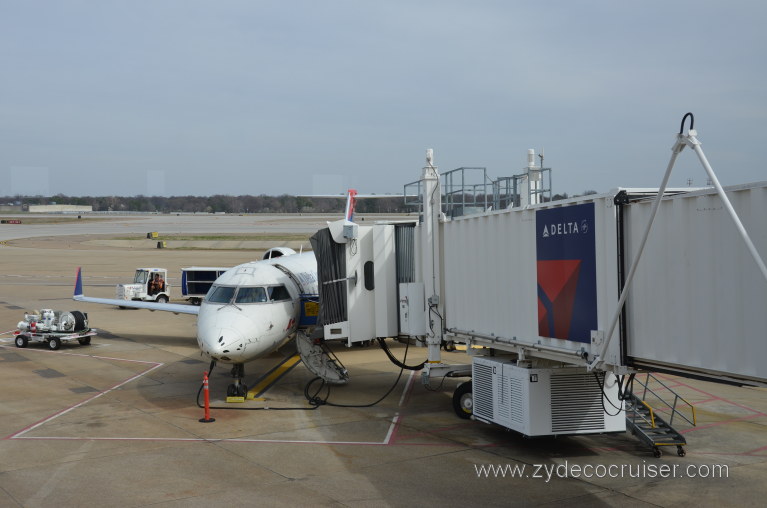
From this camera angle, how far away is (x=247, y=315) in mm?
20266

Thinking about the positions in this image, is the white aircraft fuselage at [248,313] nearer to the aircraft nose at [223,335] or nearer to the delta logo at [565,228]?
the aircraft nose at [223,335]

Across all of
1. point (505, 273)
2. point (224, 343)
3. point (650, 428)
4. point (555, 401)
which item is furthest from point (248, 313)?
point (650, 428)

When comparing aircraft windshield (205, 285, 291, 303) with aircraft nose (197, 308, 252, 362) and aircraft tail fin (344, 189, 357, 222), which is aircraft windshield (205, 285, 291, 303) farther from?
aircraft tail fin (344, 189, 357, 222)

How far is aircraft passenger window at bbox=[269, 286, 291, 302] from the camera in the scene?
70.7 ft

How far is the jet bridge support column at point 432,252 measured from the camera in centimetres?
1825

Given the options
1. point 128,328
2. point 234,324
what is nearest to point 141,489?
point 234,324

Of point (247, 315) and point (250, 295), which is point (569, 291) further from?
point (250, 295)

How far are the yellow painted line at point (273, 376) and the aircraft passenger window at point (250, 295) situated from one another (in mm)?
2806

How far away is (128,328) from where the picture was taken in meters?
35.9

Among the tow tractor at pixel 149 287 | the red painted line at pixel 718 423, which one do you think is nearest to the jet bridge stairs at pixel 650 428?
the red painted line at pixel 718 423

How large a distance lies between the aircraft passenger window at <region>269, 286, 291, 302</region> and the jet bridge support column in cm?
519

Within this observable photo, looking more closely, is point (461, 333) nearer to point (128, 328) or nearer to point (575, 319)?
point (575, 319)

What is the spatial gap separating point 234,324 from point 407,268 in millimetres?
4943

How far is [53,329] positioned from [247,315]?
44.4 feet
